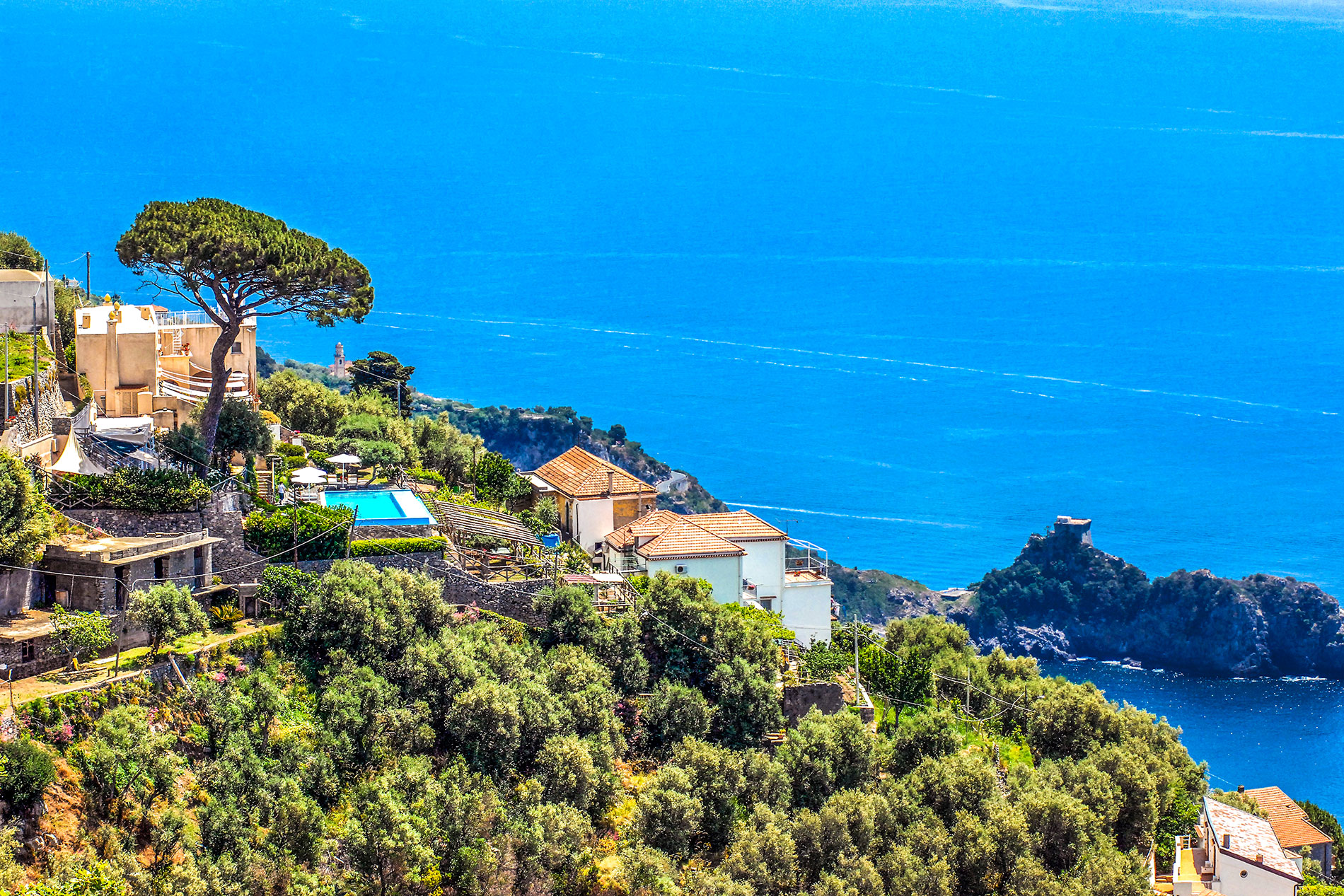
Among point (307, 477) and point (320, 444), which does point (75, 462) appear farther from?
point (320, 444)

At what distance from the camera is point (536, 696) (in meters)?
34.5

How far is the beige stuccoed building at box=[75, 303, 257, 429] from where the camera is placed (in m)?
43.7

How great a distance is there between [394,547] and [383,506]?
3.37m

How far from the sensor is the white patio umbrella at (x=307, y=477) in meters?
40.2

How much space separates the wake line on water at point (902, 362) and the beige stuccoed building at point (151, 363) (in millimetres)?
118366

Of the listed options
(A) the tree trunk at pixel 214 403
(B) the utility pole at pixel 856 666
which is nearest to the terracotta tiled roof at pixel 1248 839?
(B) the utility pole at pixel 856 666

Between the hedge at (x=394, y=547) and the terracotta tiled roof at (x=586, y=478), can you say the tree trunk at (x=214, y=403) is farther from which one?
the terracotta tiled roof at (x=586, y=478)

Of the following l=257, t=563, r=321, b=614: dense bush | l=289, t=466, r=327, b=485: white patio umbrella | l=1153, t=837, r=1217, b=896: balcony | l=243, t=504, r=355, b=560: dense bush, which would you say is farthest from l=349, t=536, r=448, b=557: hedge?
l=1153, t=837, r=1217, b=896: balcony

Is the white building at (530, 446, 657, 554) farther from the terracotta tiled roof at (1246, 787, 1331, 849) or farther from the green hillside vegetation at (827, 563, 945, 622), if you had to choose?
the green hillside vegetation at (827, 563, 945, 622)

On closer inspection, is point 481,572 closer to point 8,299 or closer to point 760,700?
point 760,700

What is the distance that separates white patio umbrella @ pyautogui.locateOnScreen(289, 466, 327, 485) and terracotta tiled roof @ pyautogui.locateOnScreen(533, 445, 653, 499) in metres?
7.89

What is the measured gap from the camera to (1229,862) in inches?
1635

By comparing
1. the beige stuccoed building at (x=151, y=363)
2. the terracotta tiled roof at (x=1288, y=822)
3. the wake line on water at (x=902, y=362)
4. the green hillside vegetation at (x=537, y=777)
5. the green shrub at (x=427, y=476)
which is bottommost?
the terracotta tiled roof at (x=1288, y=822)

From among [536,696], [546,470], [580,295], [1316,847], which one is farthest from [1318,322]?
[536,696]
